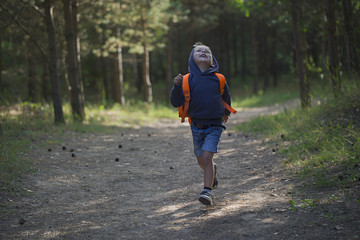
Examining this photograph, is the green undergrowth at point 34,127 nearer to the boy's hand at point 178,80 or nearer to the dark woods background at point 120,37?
the dark woods background at point 120,37

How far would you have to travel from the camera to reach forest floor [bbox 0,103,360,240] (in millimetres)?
4160

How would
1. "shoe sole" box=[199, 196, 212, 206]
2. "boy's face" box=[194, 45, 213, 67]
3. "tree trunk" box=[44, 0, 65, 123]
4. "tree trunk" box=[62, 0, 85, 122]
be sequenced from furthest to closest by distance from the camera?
"tree trunk" box=[62, 0, 85, 122] < "tree trunk" box=[44, 0, 65, 123] < "boy's face" box=[194, 45, 213, 67] < "shoe sole" box=[199, 196, 212, 206]

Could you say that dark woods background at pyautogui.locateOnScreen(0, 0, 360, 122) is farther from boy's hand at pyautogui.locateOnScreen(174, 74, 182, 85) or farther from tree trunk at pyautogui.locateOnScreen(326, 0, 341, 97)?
boy's hand at pyautogui.locateOnScreen(174, 74, 182, 85)

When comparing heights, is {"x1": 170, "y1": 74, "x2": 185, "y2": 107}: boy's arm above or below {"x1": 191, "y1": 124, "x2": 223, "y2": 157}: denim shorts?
above

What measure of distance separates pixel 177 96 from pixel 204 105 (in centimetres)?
39

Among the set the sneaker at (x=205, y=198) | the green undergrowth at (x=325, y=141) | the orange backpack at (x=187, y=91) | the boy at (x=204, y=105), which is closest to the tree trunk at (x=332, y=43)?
the green undergrowth at (x=325, y=141)

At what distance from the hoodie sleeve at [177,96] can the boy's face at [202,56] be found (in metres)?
0.46

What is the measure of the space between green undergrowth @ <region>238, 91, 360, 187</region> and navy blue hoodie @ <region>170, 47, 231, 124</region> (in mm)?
1775

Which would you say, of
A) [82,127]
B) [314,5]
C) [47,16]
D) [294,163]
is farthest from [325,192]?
[314,5]

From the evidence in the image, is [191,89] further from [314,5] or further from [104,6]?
[104,6]

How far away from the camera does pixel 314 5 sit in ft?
47.6

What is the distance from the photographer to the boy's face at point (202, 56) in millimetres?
5152

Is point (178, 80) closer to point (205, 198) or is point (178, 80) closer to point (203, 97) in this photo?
point (203, 97)

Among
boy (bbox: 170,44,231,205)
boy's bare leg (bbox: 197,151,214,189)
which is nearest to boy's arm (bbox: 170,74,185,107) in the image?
boy (bbox: 170,44,231,205)
